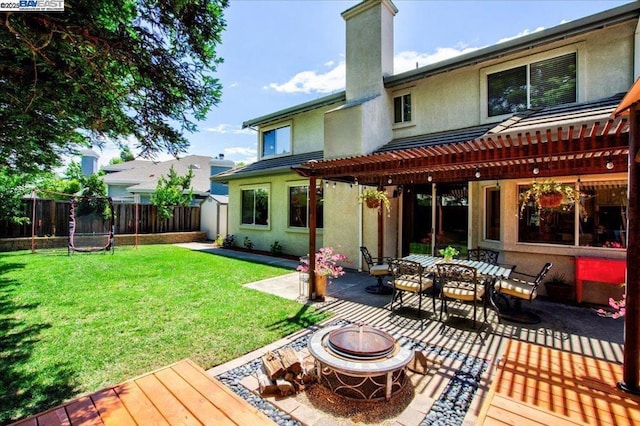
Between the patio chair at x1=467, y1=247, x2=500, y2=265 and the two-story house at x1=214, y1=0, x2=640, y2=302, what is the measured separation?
1.43 feet

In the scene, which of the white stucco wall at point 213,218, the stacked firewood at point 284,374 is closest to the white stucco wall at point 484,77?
the stacked firewood at point 284,374

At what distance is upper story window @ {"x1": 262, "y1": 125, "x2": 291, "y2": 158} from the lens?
13.9 m

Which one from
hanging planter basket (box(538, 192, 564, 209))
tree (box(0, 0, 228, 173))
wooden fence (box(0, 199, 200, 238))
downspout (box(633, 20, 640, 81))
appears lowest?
wooden fence (box(0, 199, 200, 238))

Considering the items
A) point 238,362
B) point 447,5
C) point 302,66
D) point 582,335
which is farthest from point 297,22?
point 582,335

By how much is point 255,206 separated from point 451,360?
11906 millimetres

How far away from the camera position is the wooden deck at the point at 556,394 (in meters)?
2.35

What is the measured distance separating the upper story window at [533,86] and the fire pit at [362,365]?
26.2 feet

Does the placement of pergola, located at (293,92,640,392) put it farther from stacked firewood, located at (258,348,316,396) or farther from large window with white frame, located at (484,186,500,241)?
stacked firewood, located at (258,348,316,396)

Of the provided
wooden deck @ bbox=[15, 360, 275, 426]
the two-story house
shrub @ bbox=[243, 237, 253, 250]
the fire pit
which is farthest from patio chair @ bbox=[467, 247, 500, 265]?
shrub @ bbox=[243, 237, 253, 250]

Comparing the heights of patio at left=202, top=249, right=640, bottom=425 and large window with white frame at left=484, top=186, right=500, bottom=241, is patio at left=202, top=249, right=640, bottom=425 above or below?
below

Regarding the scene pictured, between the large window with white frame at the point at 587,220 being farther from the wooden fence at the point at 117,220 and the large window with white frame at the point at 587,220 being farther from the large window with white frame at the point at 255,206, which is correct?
the wooden fence at the point at 117,220

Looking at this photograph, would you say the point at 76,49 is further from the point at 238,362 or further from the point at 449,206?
the point at 449,206

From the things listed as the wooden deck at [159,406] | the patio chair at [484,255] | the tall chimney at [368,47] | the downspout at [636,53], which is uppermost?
the tall chimney at [368,47]

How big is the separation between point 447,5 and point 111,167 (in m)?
33.1
